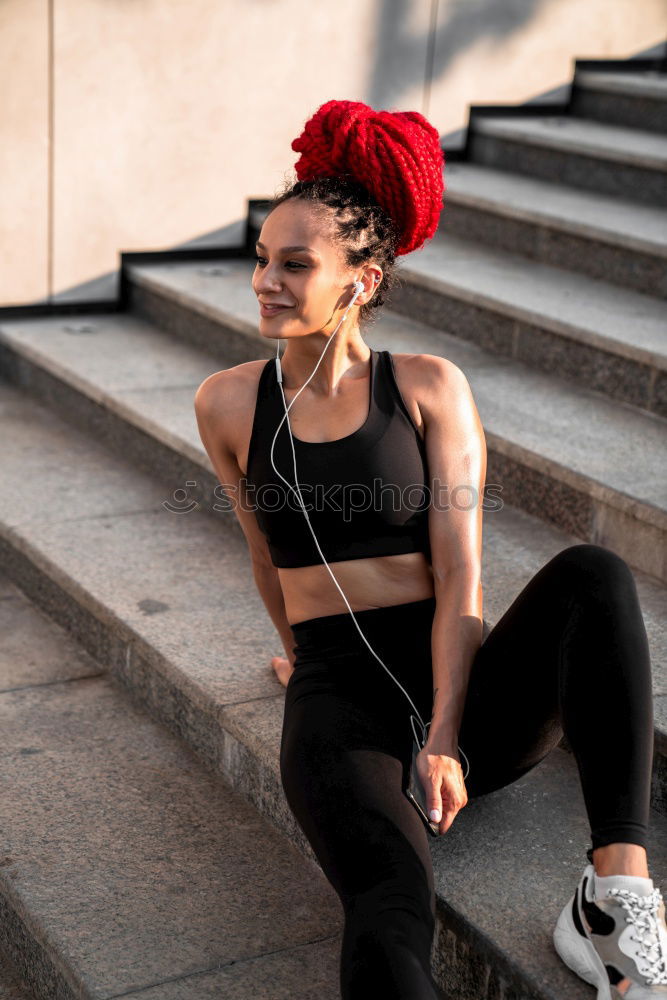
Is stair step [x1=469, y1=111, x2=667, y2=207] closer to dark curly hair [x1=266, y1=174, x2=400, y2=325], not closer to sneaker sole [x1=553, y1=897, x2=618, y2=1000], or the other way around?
dark curly hair [x1=266, y1=174, x2=400, y2=325]

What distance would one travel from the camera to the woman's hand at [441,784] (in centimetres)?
223

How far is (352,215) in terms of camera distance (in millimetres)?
2389

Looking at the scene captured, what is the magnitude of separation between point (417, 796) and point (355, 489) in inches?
23.6

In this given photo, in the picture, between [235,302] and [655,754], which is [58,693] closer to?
[655,754]

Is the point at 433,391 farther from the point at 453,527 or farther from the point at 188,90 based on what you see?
the point at 188,90

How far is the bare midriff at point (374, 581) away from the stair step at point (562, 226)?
228 centimetres

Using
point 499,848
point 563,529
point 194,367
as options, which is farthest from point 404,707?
point 194,367

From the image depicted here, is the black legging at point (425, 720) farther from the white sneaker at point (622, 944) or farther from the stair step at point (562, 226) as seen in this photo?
the stair step at point (562, 226)

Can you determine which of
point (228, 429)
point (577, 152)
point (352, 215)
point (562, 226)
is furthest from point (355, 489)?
point (577, 152)

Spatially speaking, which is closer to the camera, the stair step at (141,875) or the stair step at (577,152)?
the stair step at (141,875)

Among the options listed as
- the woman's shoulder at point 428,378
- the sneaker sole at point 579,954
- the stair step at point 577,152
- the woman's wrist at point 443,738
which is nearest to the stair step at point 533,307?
the stair step at point 577,152

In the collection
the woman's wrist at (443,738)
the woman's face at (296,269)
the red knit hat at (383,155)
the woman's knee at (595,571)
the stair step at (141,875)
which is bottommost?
the stair step at (141,875)

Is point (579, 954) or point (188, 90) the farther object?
point (188, 90)

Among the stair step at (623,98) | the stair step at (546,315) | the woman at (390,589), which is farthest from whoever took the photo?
the stair step at (623,98)
